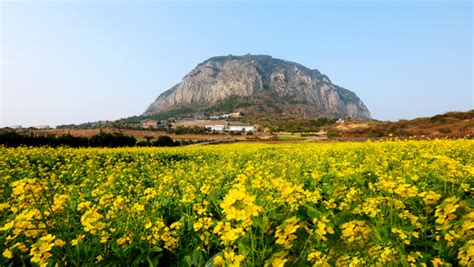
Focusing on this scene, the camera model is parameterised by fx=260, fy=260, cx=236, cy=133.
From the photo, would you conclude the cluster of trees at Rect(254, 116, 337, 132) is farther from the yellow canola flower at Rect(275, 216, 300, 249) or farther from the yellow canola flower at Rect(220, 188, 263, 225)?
the yellow canola flower at Rect(220, 188, 263, 225)

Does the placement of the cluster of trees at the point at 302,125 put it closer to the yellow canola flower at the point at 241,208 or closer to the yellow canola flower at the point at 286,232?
the yellow canola flower at the point at 286,232

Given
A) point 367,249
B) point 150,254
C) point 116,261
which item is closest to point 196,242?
point 150,254

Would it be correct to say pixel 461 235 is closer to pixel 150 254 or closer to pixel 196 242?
pixel 196 242

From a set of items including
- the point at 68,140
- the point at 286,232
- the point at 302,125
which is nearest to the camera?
the point at 286,232

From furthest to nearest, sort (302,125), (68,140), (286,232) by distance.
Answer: (302,125) → (68,140) → (286,232)

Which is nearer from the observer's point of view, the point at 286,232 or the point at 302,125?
the point at 286,232

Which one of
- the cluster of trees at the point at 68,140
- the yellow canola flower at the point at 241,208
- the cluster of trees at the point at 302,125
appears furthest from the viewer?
the cluster of trees at the point at 302,125

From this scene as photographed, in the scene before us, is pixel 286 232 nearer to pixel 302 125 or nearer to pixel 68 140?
pixel 68 140

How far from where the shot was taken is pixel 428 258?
7.41 feet

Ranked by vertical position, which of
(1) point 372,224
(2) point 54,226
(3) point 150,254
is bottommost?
(3) point 150,254

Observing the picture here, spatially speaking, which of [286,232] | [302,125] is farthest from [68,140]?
[302,125]

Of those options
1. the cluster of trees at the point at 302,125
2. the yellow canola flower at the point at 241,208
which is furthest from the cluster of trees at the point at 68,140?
the cluster of trees at the point at 302,125

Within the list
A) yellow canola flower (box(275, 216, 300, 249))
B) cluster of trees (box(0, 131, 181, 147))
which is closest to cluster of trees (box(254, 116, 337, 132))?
cluster of trees (box(0, 131, 181, 147))

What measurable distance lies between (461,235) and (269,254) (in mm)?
1597
